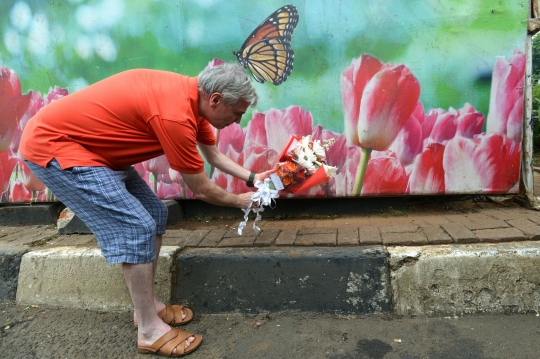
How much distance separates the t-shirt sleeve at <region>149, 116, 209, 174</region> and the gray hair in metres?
0.21

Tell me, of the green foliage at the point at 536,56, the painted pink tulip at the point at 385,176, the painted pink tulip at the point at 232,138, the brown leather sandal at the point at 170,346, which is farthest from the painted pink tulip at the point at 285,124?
the green foliage at the point at 536,56

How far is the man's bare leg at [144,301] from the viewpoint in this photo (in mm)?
2023

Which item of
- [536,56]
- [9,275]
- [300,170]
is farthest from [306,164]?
[536,56]

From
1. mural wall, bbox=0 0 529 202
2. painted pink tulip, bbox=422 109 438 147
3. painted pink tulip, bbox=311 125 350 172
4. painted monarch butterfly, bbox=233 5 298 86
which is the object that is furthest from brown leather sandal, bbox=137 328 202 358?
painted pink tulip, bbox=422 109 438 147

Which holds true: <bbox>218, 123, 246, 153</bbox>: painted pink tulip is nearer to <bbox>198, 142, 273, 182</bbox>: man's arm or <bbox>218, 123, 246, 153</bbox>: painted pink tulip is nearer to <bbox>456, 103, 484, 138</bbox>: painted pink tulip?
<bbox>198, 142, 273, 182</bbox>: man's arm

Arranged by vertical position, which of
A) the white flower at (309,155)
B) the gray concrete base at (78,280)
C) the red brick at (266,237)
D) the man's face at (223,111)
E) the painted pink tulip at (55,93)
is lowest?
the gray concrete base at (78,280)

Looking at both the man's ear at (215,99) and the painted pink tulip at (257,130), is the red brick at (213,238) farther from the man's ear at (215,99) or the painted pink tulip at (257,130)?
the man's ear at (215,99)

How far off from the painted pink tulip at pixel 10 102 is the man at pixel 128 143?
187 cm

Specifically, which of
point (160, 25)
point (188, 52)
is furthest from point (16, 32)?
point (188, 52)

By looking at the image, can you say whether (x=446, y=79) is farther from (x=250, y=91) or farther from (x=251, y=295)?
(x=251, y=295)

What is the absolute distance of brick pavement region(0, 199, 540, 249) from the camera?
2.49m

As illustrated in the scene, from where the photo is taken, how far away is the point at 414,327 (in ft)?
7.24

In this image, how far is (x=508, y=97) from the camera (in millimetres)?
2957

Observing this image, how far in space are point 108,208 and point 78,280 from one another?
1.01 m
